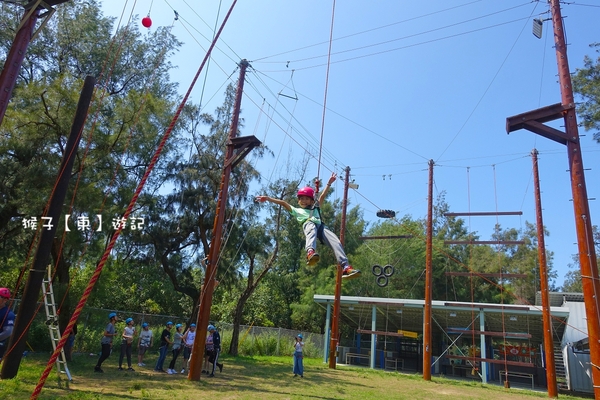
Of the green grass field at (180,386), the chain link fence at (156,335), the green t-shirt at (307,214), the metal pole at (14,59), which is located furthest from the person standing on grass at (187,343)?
the metal pole at (14,59)

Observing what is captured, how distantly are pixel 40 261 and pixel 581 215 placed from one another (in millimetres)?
11039

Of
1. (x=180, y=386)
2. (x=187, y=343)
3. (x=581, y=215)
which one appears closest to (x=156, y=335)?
(x=187, y=343)

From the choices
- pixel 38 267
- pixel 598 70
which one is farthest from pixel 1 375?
pixel 598 70

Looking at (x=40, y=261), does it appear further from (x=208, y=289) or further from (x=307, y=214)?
(x=307, y=214)

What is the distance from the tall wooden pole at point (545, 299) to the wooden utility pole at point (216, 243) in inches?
473

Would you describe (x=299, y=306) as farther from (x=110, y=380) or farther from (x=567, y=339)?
(x=110, y=380)

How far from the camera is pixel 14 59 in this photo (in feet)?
21.7

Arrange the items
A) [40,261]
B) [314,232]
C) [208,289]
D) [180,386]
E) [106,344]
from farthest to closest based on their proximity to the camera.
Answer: [208,289], [106,344], [180,386], [40,261], [314,232]

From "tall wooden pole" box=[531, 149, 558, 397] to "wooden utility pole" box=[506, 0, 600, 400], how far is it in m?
9.64

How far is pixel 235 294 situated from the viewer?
3547 cm

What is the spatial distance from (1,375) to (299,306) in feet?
94.3

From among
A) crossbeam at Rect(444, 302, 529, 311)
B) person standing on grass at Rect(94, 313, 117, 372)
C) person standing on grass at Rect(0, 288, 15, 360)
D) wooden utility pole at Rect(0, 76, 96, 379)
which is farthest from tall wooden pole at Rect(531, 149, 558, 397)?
person standing on grass at Rect(0, 288, 15, 360)

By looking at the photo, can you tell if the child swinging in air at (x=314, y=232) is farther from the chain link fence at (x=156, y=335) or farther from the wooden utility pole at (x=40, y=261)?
the chain link fence at (x=156, y=335)

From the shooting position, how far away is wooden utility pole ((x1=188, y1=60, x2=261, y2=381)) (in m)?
12.0
